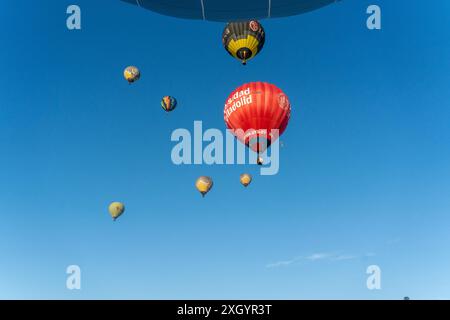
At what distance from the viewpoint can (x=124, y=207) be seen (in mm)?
24578

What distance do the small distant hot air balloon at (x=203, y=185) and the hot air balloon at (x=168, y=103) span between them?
4.20 metres

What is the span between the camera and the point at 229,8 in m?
11.1

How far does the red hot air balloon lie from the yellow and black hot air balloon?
172 cm

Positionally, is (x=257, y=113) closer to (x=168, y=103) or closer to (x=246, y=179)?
(x=246, y=179)

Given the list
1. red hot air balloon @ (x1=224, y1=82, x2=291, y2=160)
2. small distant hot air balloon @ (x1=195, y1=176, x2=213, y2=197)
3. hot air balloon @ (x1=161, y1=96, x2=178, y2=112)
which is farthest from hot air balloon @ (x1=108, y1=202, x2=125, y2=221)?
red hot air balloon @ (x1=224, y1=82, x2=291, y2=160)

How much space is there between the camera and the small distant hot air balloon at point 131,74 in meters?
25.2

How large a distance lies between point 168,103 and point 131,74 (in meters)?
2.52

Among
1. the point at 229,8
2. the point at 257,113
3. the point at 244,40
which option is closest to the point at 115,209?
the point at 257,113

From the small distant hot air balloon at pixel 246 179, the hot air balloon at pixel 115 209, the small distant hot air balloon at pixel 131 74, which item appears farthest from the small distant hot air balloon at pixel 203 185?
the small distant hot air balloon at pixel 131 74

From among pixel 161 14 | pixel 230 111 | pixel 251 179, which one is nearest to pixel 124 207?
pixel 251 179

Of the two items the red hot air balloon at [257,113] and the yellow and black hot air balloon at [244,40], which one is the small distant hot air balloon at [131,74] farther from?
the red hot air balloon at [257,113]
